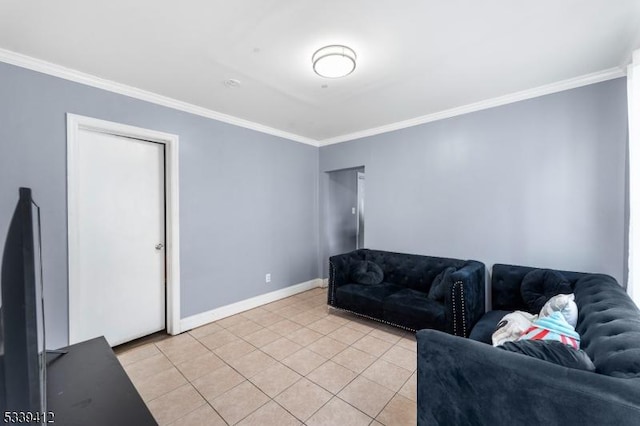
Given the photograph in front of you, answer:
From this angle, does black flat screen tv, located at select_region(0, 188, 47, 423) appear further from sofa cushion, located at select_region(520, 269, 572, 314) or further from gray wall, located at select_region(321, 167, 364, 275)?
gray wall, located at select_region(321, 167, 364, 275)

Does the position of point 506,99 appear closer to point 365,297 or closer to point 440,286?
point 440,286

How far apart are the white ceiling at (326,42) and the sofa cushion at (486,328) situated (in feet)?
7.27

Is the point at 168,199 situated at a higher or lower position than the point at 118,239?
higher

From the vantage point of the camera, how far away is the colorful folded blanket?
1.39m

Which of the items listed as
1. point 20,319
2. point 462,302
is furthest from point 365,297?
point 20,319

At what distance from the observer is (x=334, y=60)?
81.4 inches

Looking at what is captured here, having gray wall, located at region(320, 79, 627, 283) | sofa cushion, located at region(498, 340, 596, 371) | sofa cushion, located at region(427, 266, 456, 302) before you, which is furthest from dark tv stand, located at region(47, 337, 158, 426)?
gray wall, located at region(320, 79, 627, 283)

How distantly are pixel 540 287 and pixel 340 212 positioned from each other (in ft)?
10.4

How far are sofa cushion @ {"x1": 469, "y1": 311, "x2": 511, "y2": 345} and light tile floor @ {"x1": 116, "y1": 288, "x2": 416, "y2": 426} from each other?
0.62 m

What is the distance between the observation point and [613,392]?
0.93 m

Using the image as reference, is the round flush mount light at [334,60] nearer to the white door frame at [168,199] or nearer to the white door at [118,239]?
the white door frame at [168,199]

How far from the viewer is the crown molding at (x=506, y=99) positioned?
2406 millimetres

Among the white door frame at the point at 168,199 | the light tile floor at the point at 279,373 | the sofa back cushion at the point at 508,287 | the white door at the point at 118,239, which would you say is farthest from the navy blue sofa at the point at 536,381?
the white door at the point at 118,239

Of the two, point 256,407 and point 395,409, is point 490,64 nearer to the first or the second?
point 395,409
